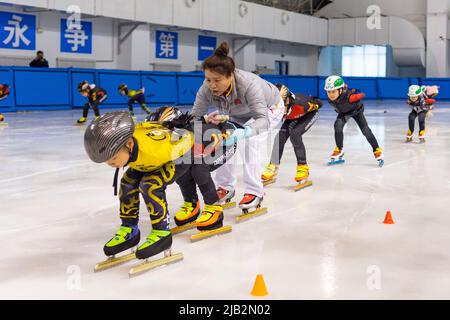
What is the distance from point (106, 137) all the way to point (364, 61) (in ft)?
118

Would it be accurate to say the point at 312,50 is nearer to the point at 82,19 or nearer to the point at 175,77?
the point at 175,77

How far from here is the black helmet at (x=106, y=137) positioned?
3.21 m

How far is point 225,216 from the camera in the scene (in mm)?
5027

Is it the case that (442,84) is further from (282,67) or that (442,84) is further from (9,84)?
(9,84)

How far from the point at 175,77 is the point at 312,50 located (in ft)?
50.9

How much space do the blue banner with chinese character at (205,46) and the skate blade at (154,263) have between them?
85.9 feet

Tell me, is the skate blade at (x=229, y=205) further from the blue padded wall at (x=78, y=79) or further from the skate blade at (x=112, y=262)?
the blue padded wall at (x=78, y=79)

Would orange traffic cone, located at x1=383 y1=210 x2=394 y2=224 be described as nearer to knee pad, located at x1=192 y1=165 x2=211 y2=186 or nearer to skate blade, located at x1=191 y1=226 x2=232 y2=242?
skate blade, located at x1=191 y1=226 x2=232 y2=242

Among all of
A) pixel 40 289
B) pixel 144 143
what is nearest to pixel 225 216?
pixel 144 143

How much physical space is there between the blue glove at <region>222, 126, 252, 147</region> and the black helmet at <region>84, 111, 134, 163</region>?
109 centimetres

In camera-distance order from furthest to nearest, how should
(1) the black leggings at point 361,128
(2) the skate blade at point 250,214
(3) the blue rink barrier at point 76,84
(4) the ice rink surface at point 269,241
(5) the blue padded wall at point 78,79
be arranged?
(5) the blue padded wall at point 78,79 → (3) the blue rink barrier at point 76,84 → (1) the black leggings at point 361,128 → (2) the skate blade at point 250,214 → (4) the ice rink surface at point 269,241

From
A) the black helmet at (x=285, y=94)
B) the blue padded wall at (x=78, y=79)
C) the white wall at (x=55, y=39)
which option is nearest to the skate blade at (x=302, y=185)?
the black helmet at (x=285, y=94)

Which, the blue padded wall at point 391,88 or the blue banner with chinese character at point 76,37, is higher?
the blue banner with chinese character at point 76,37
